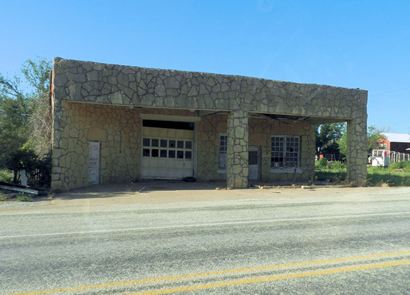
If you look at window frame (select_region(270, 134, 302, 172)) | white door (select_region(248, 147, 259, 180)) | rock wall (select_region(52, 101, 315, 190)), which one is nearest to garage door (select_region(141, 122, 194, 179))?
rock wall (select_region(52, 101, 315, 190))

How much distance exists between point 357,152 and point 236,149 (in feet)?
22.1

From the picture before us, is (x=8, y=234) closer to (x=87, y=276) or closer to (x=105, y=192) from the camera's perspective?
(x=87, y=276)

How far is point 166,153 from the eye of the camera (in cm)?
2128

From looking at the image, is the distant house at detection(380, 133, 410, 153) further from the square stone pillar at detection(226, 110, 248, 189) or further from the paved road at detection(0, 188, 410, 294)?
the paved road at detection(0, 188, 410, 294)

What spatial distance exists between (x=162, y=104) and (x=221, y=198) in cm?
479

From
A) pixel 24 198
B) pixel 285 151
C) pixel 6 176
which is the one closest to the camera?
pixel 24 198

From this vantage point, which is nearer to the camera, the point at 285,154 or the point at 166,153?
the point at 166,153

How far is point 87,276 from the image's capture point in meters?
5.04

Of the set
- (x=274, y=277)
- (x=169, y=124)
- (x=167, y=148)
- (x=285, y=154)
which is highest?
(x=169, y=124)

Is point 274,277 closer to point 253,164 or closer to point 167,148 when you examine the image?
point 167,148

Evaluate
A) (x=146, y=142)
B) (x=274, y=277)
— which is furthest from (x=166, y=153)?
(x=274, y=277)

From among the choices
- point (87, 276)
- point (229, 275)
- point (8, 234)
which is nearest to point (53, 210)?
point (8, 234)

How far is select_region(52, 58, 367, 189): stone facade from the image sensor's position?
15.8m

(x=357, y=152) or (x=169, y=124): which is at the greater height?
(x=169, y=124)
